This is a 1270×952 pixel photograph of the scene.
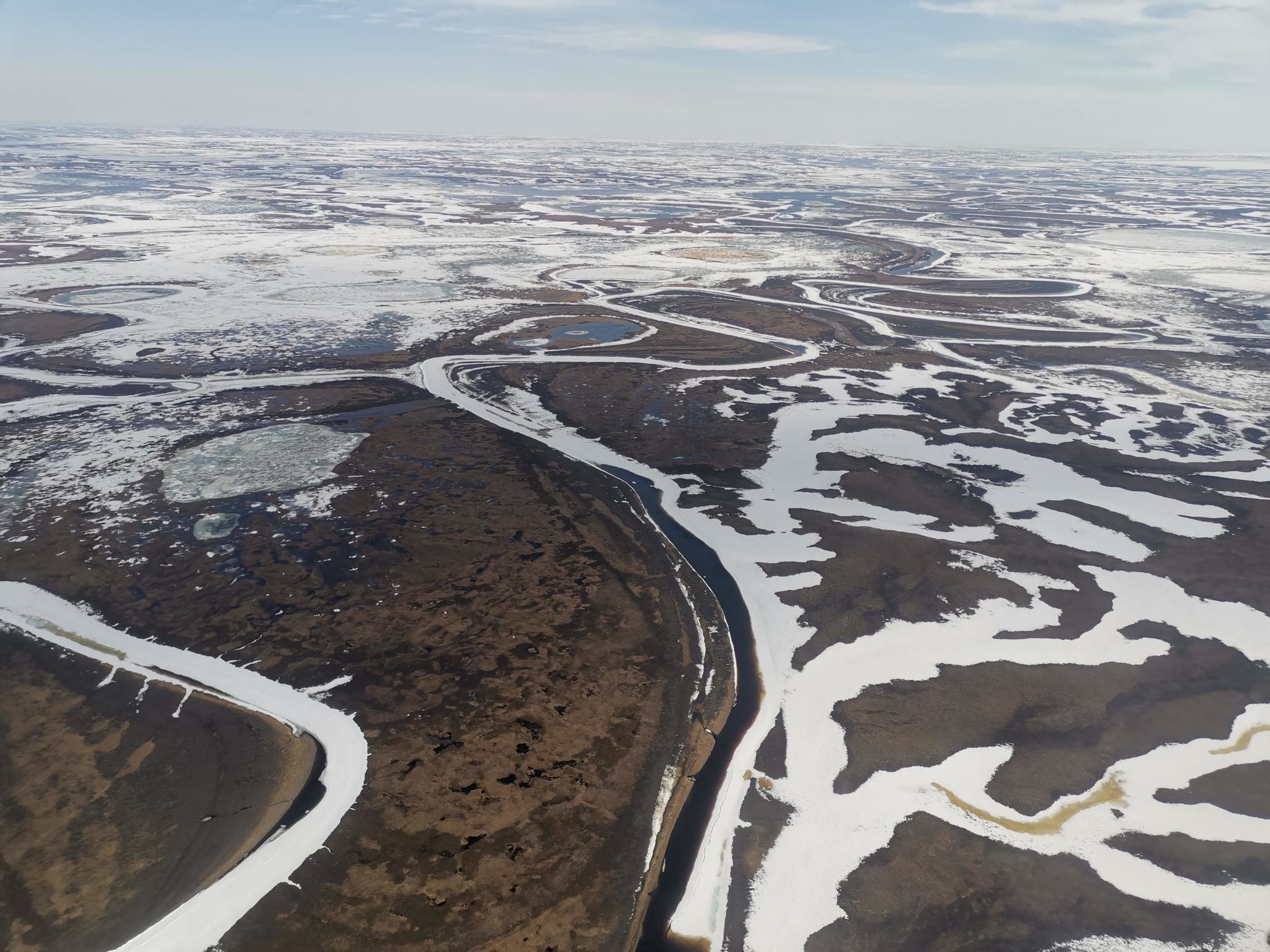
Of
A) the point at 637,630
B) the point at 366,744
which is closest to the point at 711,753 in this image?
the point at 637,630

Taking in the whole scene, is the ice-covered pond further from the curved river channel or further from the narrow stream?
the narrow stream

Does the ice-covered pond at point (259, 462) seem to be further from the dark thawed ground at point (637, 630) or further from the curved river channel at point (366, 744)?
the curved river channel at point (366, 744)

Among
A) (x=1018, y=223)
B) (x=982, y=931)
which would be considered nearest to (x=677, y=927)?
(x=982, y=931)

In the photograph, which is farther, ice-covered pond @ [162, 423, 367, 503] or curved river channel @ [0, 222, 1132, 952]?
ice-covered pond @ [162, 423, 367, 503]

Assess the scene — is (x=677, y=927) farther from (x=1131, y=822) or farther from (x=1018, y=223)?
(x=1018, y=223)

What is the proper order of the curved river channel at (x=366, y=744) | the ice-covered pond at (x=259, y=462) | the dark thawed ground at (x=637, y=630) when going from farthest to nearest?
the ice-covered pond at (x=259, y=462), the dark thawed ground at (x=637, y=630), the curved river channel at (x=366, y=744)

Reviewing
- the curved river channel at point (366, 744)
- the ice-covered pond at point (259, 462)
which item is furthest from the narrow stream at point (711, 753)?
the ice-covered pond at point (259, 462)

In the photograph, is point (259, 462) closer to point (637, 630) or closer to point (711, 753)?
point (637, 630)

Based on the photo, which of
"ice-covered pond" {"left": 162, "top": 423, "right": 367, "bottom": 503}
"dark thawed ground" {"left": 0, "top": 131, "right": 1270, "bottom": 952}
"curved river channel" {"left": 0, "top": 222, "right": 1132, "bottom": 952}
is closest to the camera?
"curved river channel" {"left": 0, "top": 222, "right": 1132, "bottom": 952}

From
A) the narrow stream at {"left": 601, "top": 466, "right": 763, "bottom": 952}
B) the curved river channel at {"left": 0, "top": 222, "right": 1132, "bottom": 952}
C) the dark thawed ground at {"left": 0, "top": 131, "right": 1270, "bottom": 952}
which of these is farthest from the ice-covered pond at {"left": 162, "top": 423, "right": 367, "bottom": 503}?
the narrow stream at {"left": 601, "top": 466, "right": 763, "bottom": 952}
